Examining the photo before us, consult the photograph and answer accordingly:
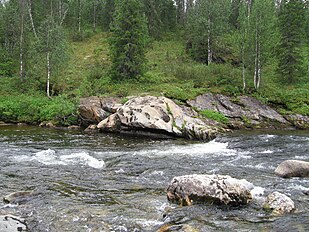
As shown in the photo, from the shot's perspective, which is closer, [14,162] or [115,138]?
[14,162]

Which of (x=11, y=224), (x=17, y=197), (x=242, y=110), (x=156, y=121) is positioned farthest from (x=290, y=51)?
(x=11, y=224)

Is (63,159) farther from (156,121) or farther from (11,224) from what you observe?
(156,121)

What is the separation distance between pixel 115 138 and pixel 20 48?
83.6 ft

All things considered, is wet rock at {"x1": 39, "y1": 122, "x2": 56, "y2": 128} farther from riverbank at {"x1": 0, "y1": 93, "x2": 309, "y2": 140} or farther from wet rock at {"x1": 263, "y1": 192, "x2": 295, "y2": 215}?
wet rock at {"x1": 263, "y1": 192, "x2": 295, "y2": 215}

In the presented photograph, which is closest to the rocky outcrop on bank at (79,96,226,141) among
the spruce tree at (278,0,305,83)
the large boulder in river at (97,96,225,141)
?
the large boulder in river at (97,96,225,141)

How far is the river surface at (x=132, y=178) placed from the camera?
9539 mm

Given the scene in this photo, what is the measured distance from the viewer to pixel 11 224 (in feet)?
29.6

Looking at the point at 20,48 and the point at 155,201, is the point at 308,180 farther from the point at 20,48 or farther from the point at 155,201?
the point at 20,48

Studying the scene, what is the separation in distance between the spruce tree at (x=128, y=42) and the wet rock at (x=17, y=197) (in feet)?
95.9

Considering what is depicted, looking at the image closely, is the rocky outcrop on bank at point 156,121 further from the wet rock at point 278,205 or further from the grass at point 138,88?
the wet rock at point 278,205

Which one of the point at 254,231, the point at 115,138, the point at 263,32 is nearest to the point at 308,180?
the point at 254,231

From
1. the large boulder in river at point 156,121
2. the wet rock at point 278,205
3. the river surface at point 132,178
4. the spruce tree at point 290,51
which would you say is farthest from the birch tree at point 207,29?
the wet rock at point 278,205

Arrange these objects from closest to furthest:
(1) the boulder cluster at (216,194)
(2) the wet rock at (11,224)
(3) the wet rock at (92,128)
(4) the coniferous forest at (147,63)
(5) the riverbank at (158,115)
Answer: (2) the wet rock at (11,224), (1) the boulder cluster at (216,194), (5) the riverbank at (158,115), (3) the wet rock at (92,128), (4) the coniferous forest at (147,63)

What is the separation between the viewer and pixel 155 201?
37.0 ft
